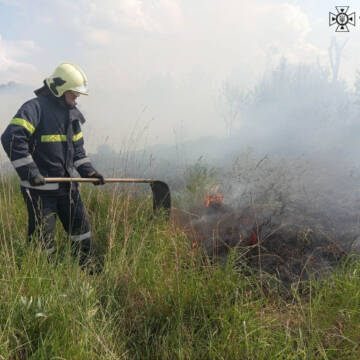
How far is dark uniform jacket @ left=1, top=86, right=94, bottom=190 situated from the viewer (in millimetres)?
3172

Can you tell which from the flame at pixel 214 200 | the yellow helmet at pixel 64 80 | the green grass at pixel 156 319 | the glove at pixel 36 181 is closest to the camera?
the green grass at pixel 156 319

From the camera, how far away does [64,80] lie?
11.5 ft

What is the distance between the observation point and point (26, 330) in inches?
71.7

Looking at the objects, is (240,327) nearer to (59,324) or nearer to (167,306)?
(167,306)

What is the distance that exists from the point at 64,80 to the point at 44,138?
2.44 feet

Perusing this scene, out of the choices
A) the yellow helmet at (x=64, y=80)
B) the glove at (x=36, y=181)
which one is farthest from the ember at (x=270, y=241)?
the yellow helmet at (x=64, y=80)

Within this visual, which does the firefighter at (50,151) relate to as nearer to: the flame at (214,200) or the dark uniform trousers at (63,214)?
the dark uniform trousers at (63,214)

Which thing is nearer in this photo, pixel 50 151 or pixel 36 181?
pixel 36 181

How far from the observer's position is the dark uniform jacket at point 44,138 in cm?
317

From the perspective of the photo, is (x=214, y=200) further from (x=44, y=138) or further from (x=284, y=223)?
(x=44, y=138)

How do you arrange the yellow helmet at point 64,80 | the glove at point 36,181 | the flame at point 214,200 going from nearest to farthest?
the glove at point 36,181 < the yellow helmet at point 64,80 < the flame at point 214,200

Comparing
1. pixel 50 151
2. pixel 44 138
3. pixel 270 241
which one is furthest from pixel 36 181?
pixel 270 241

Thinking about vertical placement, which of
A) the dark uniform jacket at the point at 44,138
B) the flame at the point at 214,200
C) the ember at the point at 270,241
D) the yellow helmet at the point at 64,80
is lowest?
the ember at the point at 270,241

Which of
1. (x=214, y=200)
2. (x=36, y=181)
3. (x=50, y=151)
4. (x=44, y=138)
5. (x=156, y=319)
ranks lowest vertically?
(x=156, y=319)
